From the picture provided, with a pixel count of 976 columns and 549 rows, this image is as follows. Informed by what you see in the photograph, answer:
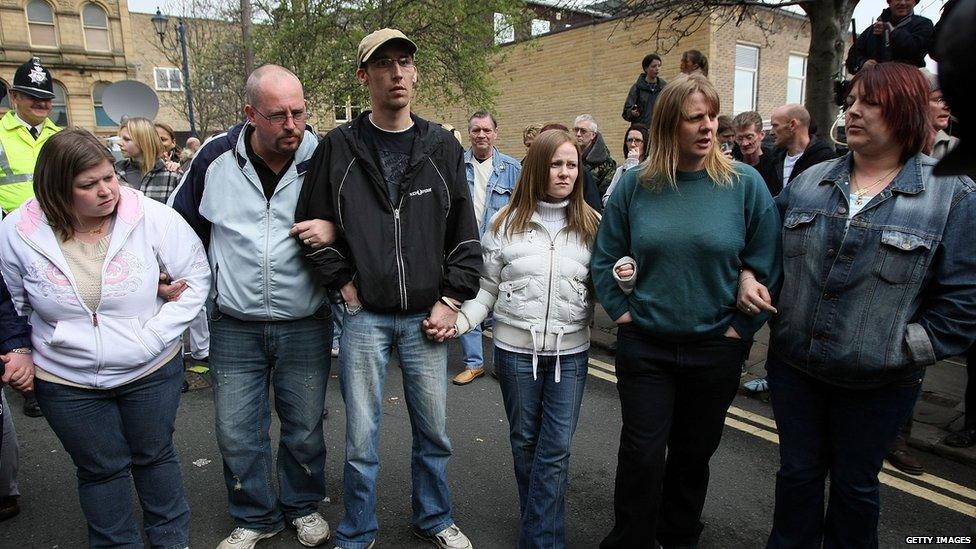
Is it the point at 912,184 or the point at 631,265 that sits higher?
the point at 912,184

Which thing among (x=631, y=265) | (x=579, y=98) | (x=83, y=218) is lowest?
(x=631, y=265)

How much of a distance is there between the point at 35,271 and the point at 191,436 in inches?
88.8

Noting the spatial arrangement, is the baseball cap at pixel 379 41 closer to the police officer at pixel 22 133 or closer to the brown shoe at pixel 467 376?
the brown shoe at pixel 467 376

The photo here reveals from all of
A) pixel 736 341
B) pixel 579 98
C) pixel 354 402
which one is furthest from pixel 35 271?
pixel 579 98

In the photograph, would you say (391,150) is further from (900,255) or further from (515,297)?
(900,255)

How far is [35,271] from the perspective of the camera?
2.37m

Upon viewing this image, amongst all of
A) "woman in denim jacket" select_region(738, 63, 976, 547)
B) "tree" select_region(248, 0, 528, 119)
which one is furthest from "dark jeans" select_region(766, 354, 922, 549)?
"tree" select_region(248, 0, 528, 119)

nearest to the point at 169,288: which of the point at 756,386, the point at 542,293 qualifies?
the point at 542,293

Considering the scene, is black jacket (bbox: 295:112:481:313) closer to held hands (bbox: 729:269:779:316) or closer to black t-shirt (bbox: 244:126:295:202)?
black t-shirt (bbox: 244:126:295:202)

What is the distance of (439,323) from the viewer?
2738 mm

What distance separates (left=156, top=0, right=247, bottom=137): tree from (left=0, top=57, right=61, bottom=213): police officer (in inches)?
715

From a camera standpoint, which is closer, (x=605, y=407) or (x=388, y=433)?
(x=388, y=433)

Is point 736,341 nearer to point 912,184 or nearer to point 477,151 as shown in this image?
point 912,184

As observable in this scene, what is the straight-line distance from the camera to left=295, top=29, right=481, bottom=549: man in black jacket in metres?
2.63
